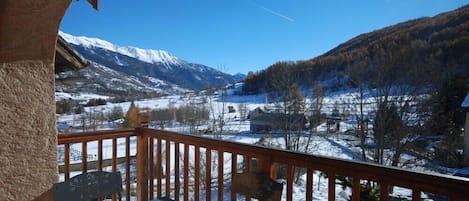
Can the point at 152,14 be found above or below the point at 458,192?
above

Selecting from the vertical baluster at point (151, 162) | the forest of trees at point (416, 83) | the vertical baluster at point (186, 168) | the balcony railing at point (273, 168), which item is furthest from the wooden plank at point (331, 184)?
the forest of trees at point (416, 83)

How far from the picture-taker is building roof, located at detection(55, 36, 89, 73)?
2.39 meters

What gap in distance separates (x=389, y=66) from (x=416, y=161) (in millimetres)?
3859

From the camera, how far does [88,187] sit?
194 cm

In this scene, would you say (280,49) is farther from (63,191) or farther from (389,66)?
(63,191)

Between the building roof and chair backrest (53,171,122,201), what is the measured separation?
991 mm

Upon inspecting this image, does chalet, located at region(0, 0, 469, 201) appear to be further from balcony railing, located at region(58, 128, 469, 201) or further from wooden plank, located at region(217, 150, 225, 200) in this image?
wooden plank, located at region(217, 150, 225, 200)

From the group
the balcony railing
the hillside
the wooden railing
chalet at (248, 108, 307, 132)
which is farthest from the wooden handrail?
chalet at (248, 108, 307, 132)

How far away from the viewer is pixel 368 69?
13.6m

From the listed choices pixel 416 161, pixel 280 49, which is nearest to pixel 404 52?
pixel 416 161

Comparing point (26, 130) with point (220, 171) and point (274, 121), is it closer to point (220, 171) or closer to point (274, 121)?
point (220, 171)

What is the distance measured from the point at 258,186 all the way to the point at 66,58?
1850mm

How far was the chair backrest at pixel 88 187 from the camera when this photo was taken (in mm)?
1818

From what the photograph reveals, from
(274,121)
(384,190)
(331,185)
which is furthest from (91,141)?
(274,121)
